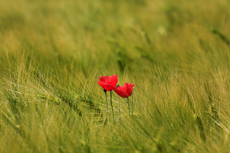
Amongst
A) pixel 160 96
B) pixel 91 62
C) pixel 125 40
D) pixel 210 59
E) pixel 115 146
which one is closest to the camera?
pixel 115 146

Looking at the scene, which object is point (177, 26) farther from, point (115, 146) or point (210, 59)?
point (115, 146)

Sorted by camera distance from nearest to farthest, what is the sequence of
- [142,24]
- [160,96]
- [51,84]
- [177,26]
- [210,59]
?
[160,96], [51,84], [210,59], [177,26], [142,24]

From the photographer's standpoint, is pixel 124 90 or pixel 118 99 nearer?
pixel 124 90

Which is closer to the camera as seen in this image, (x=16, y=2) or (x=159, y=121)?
(x=159, y=121)

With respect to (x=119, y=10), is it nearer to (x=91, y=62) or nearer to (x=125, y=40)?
(x=125, y=40)

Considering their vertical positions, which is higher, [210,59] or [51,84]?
[210,59]

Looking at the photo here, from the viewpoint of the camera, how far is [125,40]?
1.81 m

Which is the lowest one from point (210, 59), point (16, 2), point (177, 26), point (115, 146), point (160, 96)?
point (115, 146)

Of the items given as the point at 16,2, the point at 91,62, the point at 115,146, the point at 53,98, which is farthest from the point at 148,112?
the point at 16,2

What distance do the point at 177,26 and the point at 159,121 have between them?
4.15 feet

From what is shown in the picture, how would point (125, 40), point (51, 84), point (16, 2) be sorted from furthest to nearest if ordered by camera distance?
point (16, 2), point (125, 40), point (51, 84)

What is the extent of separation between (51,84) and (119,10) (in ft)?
5.10

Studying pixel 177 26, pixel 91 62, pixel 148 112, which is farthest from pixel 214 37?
pixel 148 112

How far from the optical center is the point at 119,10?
2480 millimetres
